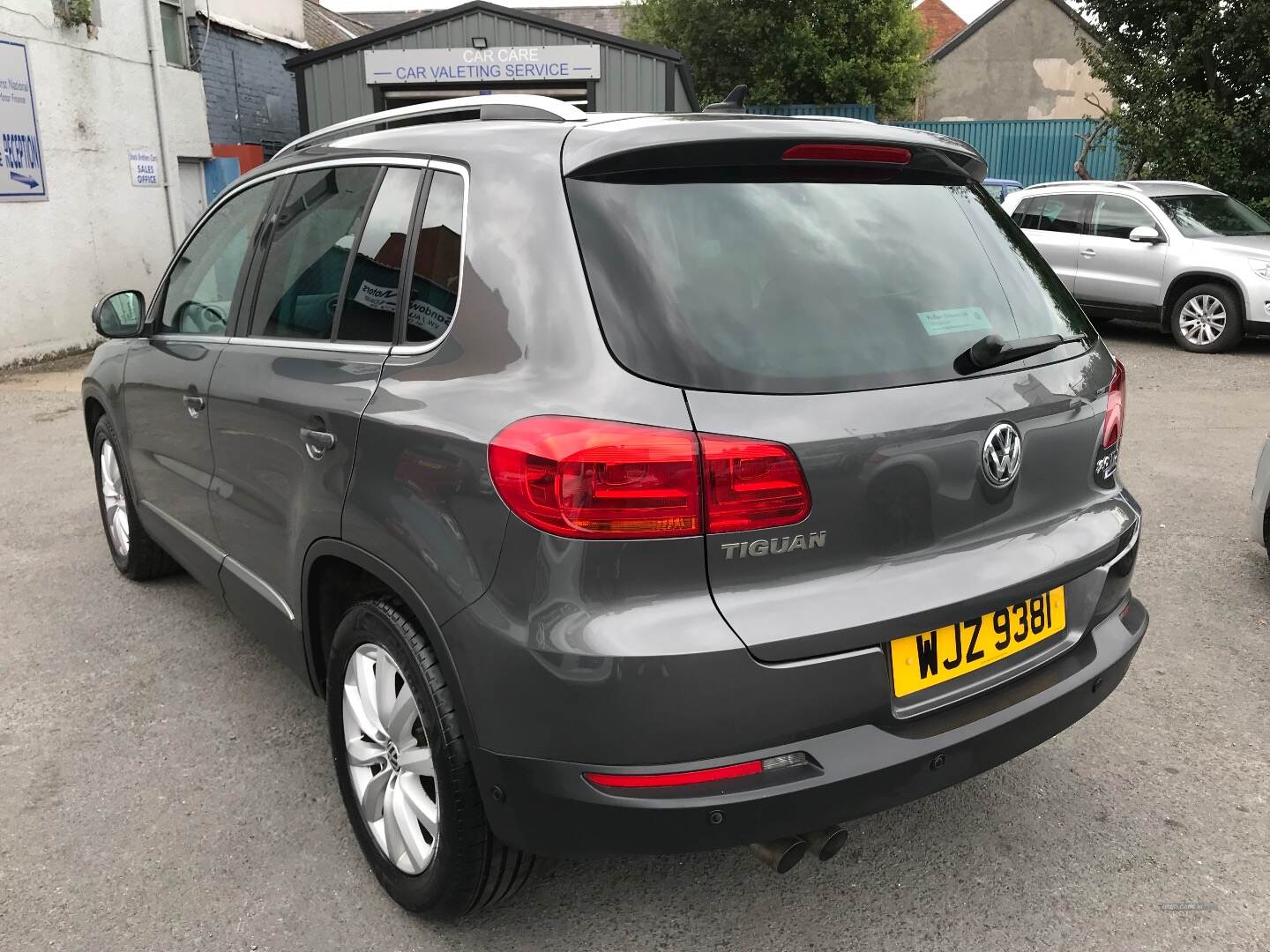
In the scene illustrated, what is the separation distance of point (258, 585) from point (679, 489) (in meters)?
1.63

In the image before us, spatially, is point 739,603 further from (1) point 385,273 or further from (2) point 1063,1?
(2) point 1063,1

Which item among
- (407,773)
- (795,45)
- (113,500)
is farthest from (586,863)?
(795,45)

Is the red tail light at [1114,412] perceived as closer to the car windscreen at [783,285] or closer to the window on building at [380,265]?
the car windscreen at [783,285]

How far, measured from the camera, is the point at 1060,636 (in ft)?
7.89

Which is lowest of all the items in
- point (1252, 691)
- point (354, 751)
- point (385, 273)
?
point (1252, 691)

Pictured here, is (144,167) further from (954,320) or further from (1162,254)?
(954,320)

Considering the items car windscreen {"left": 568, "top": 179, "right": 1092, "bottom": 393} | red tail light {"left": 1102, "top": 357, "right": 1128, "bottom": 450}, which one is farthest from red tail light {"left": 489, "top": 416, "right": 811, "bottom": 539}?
red tail light {"left": 1102, "top": 357, "right": 1128, "bottom": 450}

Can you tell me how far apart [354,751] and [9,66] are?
10.5 metres

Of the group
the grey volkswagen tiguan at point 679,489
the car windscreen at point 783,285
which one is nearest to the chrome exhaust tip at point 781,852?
the grey volkswagen tiguan at point 679,489

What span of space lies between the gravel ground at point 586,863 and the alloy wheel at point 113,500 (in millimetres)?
433

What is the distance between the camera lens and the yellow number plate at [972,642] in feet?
6.88

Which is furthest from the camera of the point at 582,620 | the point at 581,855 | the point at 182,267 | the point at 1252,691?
the point at 182,267

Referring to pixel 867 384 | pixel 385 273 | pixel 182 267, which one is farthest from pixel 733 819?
pixel 182 267

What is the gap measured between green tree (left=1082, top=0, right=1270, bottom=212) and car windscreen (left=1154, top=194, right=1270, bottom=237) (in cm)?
342
